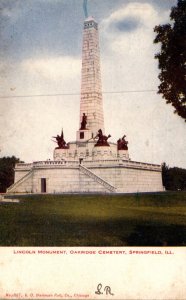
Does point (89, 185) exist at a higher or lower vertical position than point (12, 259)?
higher

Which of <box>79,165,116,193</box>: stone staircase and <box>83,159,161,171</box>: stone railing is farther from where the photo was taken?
Answer: <box>83,159,161,171</box>: stone railing

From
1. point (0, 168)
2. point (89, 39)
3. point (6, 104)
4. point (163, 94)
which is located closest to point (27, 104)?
point (6, 104)


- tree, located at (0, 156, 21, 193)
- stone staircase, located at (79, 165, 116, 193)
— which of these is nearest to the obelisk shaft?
stone staircase, located at (79, 165, 116, 193)

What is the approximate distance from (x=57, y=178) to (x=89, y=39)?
8.79 meters

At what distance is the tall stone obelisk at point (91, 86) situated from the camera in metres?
24.5

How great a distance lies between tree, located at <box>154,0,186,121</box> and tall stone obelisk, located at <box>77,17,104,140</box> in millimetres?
15126

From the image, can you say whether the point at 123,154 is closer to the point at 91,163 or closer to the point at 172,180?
the point at 91,163

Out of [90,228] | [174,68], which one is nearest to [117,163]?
[174,68]

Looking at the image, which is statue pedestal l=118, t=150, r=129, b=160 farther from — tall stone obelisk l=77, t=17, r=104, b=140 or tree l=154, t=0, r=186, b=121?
tree l=154, t=0, r=186, b=121

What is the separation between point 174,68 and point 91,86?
1607 cm

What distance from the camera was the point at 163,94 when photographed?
9484mm

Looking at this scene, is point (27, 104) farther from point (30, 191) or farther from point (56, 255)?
point (30, 191)

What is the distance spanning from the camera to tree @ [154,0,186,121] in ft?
29.4

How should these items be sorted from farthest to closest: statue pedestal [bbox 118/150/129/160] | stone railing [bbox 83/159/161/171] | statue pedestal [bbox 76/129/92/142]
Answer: statue pedestal [bbox 76/129/92/142], statue pedestal [bbox 118/150/129/160], stone railing [bbox 83/159/161/171]
